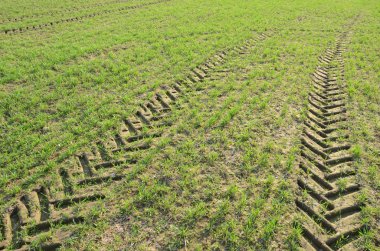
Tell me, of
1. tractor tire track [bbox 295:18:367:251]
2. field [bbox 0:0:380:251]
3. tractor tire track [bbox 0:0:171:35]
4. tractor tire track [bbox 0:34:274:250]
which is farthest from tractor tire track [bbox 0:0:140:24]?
tractor tire track [bbox 295:18:367:251]

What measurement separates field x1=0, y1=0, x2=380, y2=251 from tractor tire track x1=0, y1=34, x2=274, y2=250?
2cm

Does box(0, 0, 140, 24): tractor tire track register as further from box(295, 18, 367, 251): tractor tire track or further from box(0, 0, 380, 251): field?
box(295, 18, 367, 251): tractor tire track

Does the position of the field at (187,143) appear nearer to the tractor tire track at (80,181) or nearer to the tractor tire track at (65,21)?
the tractor tire track at (80,181)

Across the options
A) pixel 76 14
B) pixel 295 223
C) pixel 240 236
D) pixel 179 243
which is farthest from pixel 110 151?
pixel 76 14

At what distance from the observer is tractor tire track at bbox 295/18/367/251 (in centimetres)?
348

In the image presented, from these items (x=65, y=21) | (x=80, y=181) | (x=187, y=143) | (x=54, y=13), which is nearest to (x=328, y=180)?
(x=187, y=143)

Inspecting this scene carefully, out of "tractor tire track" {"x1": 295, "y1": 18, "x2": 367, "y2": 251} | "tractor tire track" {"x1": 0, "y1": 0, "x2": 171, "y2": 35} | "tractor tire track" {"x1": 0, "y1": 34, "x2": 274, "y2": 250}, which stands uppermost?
"tractor tire track" {"x1": 0, "y1": 0, "x2": 171, "y2": 35}

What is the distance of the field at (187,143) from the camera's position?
3531mm

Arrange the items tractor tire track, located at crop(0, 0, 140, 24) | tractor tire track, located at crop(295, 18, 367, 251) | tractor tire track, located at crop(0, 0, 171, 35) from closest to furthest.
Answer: tractor tire track, located at crop(295, 18, 367, 251), tractor tire track, located at crop(0, 0, 171, 35), tractor tire track, located at crop(0, 0, 140, 24)

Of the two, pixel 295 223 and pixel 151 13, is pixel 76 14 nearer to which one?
pixel 151 13

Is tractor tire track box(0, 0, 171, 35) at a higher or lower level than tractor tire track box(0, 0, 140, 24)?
lower

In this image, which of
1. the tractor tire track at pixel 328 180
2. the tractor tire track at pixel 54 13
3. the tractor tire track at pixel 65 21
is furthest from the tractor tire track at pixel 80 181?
the tractor tire track at pixel 54 13

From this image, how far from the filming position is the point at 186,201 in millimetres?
3867

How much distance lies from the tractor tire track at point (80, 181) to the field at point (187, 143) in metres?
0.02
